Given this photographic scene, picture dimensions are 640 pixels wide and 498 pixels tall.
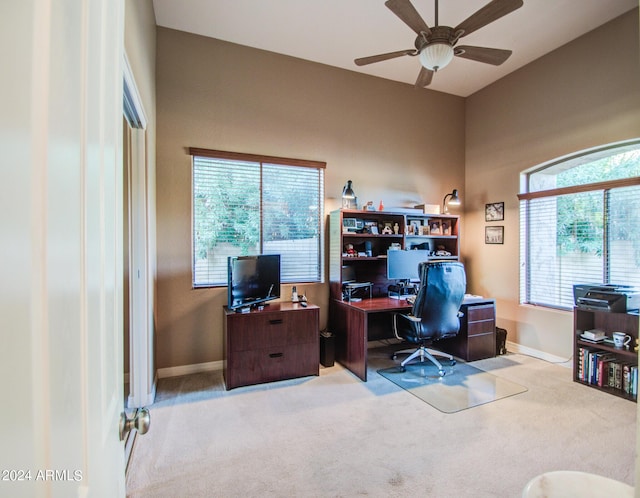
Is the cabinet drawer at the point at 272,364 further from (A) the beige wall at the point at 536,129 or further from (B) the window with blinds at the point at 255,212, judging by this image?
(A) the beige wall at the point at 536,129

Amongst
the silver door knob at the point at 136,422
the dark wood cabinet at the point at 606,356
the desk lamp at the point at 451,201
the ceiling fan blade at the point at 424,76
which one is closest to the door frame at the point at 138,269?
the silver door knob at the point at 136,422

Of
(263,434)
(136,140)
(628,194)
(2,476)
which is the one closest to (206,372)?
(263,434)

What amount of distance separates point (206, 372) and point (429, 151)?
166 inches

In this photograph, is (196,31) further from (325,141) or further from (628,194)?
(628,194)

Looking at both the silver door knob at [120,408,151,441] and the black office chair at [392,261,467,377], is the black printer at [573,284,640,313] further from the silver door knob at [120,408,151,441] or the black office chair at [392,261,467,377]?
the silver door knob at [120,408,151,441]

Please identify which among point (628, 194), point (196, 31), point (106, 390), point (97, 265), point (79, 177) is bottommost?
point (106, 390)

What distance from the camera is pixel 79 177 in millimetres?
534

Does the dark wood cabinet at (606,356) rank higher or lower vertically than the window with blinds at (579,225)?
lower

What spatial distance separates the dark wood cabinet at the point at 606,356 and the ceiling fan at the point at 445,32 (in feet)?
8.84

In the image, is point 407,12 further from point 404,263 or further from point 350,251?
point 404,263

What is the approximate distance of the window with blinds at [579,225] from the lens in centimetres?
328

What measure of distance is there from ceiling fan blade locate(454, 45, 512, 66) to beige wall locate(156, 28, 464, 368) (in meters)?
1.80

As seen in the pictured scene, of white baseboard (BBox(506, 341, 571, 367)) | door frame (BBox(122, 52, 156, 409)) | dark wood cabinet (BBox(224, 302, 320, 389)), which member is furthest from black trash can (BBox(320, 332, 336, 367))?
white baseboard (BBox(506, 341, 571, 367))

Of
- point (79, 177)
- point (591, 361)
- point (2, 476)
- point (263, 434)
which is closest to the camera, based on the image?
point (2, 476)
